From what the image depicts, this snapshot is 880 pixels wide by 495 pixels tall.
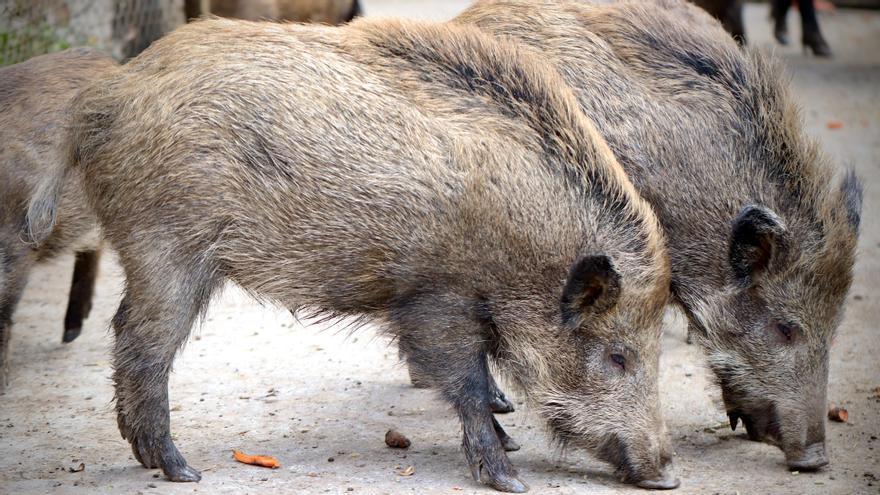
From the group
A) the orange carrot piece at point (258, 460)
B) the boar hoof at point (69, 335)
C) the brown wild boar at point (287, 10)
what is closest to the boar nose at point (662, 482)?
the orange carrot piece at point (258, 460)

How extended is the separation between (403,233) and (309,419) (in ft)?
4.26

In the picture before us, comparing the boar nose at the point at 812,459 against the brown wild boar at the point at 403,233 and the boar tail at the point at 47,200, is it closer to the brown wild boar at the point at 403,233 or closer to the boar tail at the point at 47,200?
the brown wild boar at the point at 403,233

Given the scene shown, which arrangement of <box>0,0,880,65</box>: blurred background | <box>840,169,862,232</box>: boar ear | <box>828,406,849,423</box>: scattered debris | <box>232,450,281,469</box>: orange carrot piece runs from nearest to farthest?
1. <box>232,450,281,469</box>: orange carrot piece
2. <box>840,169,862,232</box>: boar ear
3. <box>828,406,849,423</box>: scattered debris
4. <box>0,0,880,65</box>: blurred background

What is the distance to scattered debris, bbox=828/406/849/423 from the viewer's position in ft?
17.4


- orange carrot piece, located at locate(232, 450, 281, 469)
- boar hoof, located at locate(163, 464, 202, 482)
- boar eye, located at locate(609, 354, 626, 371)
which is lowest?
orange carrot piece, located at locate(232, 450, 281, 469)

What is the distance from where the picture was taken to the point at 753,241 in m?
4.76

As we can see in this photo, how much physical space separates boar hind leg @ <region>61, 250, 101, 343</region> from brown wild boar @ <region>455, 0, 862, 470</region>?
2805mm

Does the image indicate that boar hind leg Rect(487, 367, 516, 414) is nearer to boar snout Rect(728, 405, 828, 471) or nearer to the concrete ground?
the concrete ground

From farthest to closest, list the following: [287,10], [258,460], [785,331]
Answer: [287,10] → [785,331] → [258,460]

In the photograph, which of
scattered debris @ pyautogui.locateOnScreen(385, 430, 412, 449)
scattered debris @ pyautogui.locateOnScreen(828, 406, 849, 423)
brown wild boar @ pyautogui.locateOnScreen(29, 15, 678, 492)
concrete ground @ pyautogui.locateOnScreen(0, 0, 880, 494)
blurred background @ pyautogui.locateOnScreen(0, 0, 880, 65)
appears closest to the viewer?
brown wild boar @ pyautogui.locateOnScreen(29, 15, 678, 492)

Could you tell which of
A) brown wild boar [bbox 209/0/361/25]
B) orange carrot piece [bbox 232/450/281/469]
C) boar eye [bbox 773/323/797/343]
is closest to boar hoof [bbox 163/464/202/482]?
orange carrot piece [bbox 232/450/281/469]

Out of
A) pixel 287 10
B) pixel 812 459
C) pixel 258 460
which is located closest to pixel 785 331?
pixel 812 459

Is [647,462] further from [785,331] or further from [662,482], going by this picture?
[785,331]

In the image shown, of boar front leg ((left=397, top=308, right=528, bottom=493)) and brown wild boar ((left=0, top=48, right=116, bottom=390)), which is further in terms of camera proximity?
brown wild boar ((left=0, top=48, right=116, bottom=390))
